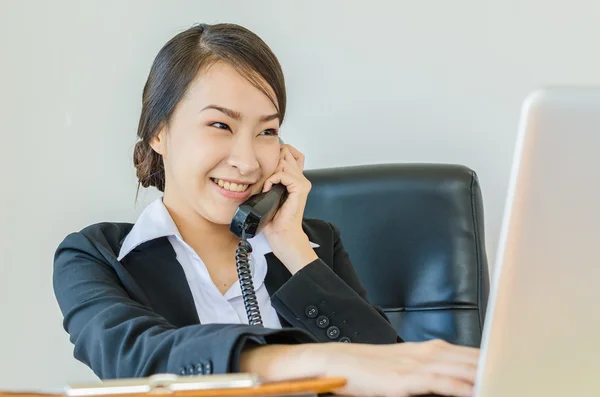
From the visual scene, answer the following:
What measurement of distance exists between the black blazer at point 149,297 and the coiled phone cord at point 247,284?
38mm

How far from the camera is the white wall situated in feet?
6.22

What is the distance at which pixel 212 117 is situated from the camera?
140 cm

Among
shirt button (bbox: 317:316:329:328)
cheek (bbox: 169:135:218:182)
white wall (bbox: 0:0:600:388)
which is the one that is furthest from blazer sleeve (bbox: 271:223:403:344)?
white wall (bbox: 0:0:600:388)

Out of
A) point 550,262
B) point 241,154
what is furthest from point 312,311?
point 550,262

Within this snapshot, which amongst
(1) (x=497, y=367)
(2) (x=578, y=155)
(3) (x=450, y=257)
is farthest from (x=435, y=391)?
(3) (x=450, y=257)

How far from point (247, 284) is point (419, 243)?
42cm

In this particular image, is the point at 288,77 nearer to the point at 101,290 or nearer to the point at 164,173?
the point at 164,173

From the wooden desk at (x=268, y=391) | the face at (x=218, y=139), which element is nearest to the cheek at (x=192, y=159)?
the face at (x=218, y=139)

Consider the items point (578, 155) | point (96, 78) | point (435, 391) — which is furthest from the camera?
point (96, 78)

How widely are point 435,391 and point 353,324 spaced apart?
0.65 metres

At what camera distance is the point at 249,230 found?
141cm

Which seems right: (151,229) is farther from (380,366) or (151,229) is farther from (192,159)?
(380,366)

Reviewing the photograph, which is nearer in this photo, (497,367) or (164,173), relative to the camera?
(497,367)

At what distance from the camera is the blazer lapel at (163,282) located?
1.35 meters
